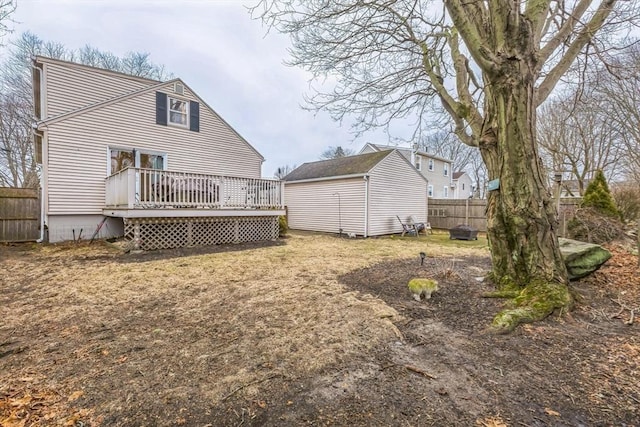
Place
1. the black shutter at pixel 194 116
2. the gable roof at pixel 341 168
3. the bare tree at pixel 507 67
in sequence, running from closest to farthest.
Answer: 1. the bare tree at pixel 507 67
2. the black shutter at pixel 194 116
3. the gable roof at pixel 341 168

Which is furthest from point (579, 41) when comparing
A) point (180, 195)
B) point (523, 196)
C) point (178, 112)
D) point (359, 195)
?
point (178, 112)

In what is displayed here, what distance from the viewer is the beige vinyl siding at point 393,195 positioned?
12.8 m

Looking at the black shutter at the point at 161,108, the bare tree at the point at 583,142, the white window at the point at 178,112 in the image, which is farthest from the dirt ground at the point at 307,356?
the bare tree at the point at 583,142

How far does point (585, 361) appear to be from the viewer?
242 centimetres

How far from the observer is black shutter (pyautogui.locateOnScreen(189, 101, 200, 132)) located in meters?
11.1

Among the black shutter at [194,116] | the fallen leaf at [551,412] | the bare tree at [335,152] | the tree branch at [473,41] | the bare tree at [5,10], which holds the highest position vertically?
the bare tree at [335,152]

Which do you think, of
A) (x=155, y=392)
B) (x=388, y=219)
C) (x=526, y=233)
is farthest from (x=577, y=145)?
(x=155, y=392)

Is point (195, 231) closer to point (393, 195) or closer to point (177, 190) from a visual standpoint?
point (177, 190)

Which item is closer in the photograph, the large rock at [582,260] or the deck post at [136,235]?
the large rock at [582,260]

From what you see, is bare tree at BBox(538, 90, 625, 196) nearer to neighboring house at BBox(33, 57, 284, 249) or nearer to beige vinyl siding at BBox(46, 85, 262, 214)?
neighboring house at BBox(33, 57, 284, 249)

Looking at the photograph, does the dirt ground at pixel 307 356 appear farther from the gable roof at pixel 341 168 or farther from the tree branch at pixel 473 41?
the gable roof at pixel 341 168

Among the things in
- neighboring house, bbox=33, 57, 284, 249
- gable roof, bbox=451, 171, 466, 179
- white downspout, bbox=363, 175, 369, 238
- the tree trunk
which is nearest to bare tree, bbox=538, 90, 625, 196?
white downspout, bbox=363, 175, 369, 238

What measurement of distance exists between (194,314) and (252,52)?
7.38 meters

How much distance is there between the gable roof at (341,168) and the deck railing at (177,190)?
14.7 ft
